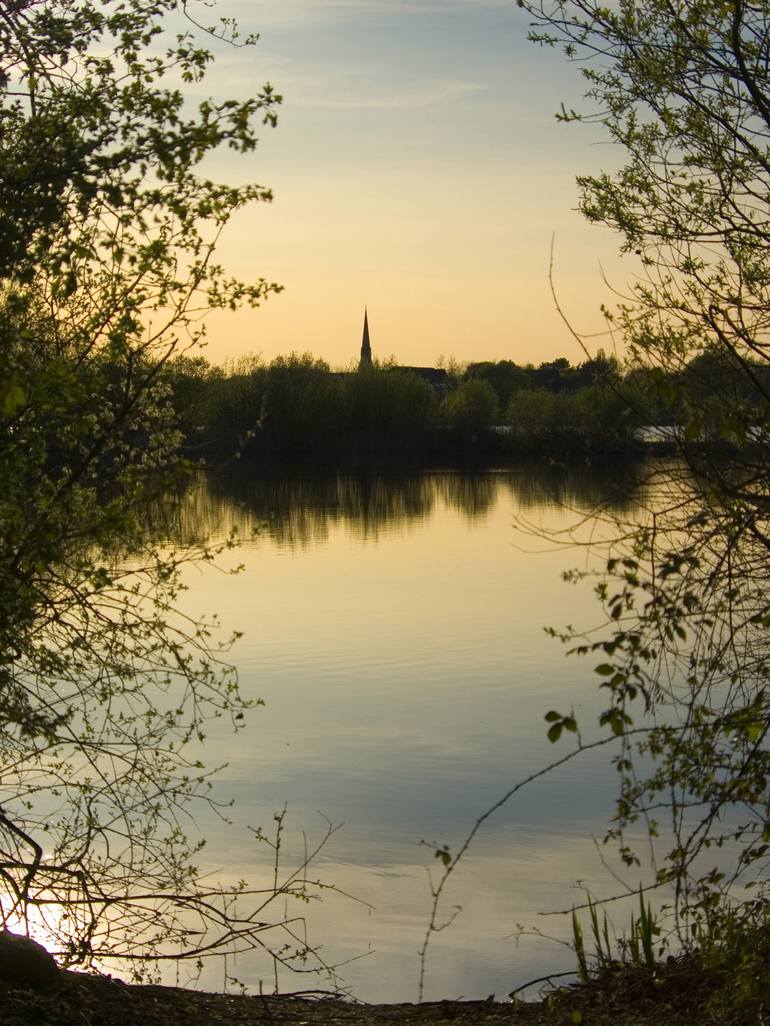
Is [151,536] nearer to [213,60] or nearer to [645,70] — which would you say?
[213,60]

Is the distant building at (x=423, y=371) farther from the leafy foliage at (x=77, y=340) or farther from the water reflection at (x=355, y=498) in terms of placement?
the leafy foliage at (x=77, y=340)

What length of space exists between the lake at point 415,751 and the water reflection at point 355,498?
347 cm

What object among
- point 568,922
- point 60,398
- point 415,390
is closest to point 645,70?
point 60,398

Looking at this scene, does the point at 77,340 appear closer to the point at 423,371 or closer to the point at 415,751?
the point at 415,751

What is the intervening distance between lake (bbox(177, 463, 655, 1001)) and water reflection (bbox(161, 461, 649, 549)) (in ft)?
11.4

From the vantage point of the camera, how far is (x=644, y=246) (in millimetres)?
6867

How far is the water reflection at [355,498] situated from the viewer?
39.1m

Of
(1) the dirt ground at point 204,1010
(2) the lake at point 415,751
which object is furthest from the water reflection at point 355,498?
(1) the dirt ground at point 204,1010

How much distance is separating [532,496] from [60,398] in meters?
46.1

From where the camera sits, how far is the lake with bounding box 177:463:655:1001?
343 inches

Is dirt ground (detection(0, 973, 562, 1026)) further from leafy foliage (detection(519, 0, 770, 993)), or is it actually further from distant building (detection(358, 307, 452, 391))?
distant building (detection(358, 307, 452, 391))

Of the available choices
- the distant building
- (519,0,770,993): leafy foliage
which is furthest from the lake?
the distant building

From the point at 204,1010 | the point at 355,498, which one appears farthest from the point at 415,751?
the point at 355,498

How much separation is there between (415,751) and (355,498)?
125 feet
